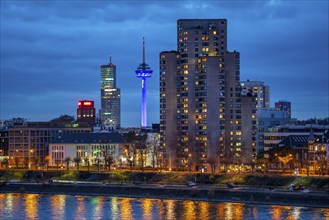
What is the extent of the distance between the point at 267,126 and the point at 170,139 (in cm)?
4262

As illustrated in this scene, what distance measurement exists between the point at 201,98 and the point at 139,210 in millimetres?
50772

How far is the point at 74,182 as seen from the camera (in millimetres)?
128625

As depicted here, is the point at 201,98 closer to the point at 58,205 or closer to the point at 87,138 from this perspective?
the point at 87,138

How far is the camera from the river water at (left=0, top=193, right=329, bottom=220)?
87.3 m

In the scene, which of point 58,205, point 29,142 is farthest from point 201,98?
point 29,142

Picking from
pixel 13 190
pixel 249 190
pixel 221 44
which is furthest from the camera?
pixel 221 44

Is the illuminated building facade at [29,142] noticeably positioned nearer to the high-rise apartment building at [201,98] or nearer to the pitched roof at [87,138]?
the pitched roof at [87,138]

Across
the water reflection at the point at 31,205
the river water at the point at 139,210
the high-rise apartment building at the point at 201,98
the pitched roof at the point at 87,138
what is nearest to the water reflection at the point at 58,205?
the river water at the point at 139,210

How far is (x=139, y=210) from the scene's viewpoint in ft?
308

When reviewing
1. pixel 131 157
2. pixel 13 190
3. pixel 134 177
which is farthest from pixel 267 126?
pixel 13 190

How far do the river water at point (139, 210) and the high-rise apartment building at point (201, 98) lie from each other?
34.6 meters

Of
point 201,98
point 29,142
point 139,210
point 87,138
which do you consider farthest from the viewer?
point 29,142

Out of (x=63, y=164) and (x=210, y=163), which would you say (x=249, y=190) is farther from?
(x=63, y=164)

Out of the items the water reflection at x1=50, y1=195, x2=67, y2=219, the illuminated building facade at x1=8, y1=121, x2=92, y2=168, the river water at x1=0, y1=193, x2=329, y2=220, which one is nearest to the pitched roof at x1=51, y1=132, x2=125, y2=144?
the illuminated building facade at x1=8, y1=121, x2=92, y2=168
